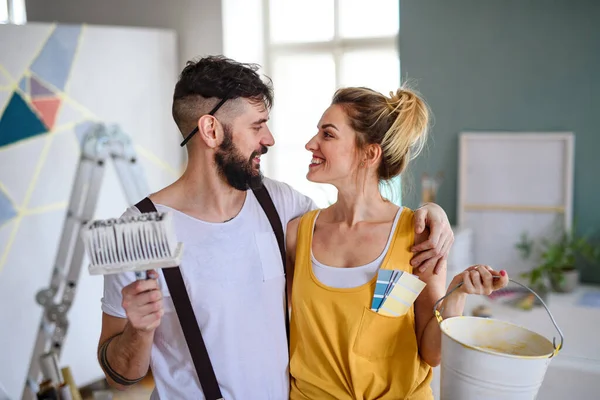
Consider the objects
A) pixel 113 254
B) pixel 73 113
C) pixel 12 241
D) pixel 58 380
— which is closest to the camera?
pixel 113 254

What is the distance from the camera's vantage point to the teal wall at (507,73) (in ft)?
11.8

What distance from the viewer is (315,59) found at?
15.9ft

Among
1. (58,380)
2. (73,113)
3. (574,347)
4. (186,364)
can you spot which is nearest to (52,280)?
(58,380)

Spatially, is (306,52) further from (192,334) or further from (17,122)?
(192,334)

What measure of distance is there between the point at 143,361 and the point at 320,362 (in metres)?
0.45

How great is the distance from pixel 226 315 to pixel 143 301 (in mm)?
358

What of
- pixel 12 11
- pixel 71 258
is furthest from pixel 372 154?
pixel 12 11

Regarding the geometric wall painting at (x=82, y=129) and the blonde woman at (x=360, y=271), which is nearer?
the blonde woman at (x=360, y=271)

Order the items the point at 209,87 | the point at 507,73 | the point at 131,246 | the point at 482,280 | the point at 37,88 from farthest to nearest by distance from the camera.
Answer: the point at 507,73 < the point at 37,88 < the point at 209,87 < the point at 482,280 < the point at 131,246

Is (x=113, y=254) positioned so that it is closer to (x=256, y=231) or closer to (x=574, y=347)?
(x=256, y=231)

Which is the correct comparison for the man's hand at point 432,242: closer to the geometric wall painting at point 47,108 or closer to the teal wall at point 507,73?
the teal wall at point 507,73

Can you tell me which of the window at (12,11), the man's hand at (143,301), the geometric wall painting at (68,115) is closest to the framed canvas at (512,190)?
the geometric wall painting at (68,115)

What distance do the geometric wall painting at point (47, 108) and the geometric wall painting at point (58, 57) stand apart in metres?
0.10

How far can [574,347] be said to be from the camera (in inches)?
113
